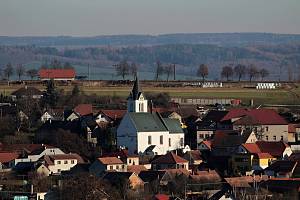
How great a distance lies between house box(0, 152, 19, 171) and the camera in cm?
4459

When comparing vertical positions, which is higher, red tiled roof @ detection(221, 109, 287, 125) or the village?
red tiled roof @ detection(221, 109, 287, 125)

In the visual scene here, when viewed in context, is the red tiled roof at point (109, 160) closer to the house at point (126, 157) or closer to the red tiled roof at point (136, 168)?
the red tiled roof at point (136, 168)

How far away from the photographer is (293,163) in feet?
138

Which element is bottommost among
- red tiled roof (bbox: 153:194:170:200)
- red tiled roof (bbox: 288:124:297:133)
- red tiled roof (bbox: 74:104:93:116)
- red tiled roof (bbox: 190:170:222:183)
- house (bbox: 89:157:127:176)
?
red tiled roof (bbox: 153:194:170:200)

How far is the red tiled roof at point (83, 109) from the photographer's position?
57344mm

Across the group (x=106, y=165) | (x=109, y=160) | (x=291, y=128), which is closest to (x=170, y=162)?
(x=109, y=160)

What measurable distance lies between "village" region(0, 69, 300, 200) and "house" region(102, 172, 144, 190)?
0.15ft

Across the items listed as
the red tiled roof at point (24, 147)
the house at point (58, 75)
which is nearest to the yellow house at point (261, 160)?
the red tiled roof at point (24, 147)

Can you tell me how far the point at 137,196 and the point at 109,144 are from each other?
1503 centimetres

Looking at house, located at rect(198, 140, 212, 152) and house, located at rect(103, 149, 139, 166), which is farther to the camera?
house, located at rect(198, 140, 212, 152)

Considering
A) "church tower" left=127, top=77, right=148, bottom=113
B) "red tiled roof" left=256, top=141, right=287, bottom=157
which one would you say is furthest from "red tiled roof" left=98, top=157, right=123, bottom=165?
"church tower" left=127, top=77, right=148, bottom=113

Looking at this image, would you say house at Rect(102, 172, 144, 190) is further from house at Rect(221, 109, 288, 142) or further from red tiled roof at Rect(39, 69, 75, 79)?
red tiled roof at Rect(39, 69, 75, 79)

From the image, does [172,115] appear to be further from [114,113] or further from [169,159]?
[169,159]

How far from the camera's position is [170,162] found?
143 feet
